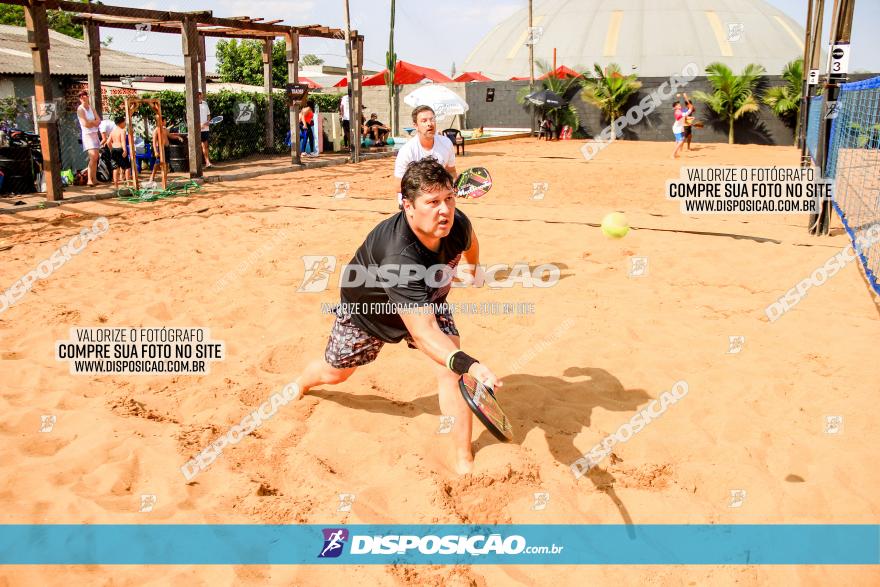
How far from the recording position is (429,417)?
4.35 metres

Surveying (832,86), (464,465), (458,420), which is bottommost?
(464,465)

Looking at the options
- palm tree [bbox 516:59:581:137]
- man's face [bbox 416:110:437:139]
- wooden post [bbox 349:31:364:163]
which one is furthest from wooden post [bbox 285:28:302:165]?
palm tree [bbox 516:59:581:137]

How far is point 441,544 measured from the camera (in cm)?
317

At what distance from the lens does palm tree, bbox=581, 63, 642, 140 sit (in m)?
29.7

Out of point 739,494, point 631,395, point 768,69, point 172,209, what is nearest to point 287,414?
point 631,395

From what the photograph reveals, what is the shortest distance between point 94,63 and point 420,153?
42.2 feet

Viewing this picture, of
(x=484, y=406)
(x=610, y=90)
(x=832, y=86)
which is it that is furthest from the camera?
(x=610, y=90)

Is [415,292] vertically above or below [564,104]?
below

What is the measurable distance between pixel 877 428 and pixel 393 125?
2760 centimetres

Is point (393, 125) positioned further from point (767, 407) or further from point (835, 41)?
point (767, 407)

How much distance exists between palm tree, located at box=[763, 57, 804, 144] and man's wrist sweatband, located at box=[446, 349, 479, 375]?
2781 cm

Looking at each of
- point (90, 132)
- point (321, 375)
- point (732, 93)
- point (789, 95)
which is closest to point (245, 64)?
point (732, 93)

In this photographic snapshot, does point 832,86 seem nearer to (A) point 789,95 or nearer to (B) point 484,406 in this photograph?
(B) point 484,406

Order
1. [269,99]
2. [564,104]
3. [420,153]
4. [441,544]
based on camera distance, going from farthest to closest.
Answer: [564,104] → [269,99] → [420,153] → [441,544]
